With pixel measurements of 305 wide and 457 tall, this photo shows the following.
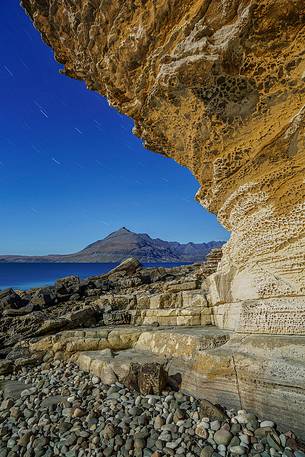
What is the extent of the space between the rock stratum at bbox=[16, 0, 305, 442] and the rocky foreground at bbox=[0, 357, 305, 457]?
0.40 meters

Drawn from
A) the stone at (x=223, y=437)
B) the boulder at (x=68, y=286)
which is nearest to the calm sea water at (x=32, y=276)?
the boulder at (x=68, y=286)

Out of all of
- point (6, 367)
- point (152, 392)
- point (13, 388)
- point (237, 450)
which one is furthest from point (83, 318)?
point (237, 450)

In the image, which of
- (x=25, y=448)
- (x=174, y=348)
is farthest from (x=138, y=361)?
(x=25, y=448)

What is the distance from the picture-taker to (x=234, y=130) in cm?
640

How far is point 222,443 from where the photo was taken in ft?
14.5

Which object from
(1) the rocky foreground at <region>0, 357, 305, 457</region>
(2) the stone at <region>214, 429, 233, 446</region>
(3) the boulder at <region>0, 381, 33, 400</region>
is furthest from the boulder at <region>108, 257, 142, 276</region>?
(2) the stone at <region>214, 429, 233, 446</region>

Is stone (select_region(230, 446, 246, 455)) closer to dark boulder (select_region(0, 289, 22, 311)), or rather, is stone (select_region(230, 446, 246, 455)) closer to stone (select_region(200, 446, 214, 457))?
stone (select_region(200, 446, 214, 457))

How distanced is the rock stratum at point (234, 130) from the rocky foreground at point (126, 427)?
0.40 m

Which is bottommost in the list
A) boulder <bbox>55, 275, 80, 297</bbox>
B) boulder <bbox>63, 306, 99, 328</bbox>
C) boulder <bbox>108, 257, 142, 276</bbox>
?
boulder <bbox>63, 306, 99, 328</bbox>

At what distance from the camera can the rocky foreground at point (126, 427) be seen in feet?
14.4

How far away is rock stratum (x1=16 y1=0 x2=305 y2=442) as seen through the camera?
5105 mm

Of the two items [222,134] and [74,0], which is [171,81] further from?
[74,0]

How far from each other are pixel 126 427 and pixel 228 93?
681 cm

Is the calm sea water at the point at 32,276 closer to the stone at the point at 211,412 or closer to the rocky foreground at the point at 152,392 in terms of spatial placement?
the rocky foreground at the point at 152,392
